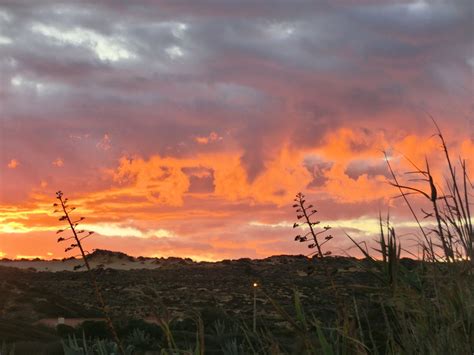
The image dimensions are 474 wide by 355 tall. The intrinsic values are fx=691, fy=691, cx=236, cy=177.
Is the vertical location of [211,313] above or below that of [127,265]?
below

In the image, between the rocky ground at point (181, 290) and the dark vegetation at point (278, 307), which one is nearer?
the dark vegetation at point (278, 307)

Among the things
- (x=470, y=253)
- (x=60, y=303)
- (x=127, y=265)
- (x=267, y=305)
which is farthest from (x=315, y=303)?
(x=127, y=265)

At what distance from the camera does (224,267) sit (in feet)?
102

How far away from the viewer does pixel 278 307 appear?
3.38m

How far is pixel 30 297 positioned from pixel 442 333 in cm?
1752

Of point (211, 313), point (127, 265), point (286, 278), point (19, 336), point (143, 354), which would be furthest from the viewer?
point (127, 265)

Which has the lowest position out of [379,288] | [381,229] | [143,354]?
[143,354]

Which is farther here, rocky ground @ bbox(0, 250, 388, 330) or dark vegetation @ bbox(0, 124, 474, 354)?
rocky ground @ bbox(0, 250, 388, 330)

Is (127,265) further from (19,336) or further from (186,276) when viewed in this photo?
(19,336)

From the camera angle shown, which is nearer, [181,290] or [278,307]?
[278,307]

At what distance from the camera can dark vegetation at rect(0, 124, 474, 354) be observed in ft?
12.4

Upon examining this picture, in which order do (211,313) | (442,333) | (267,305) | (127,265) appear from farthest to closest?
(127,265), (267,305), (211,313), (442,333)

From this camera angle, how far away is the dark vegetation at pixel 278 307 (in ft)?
12.4

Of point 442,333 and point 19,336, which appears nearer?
point 442,333
